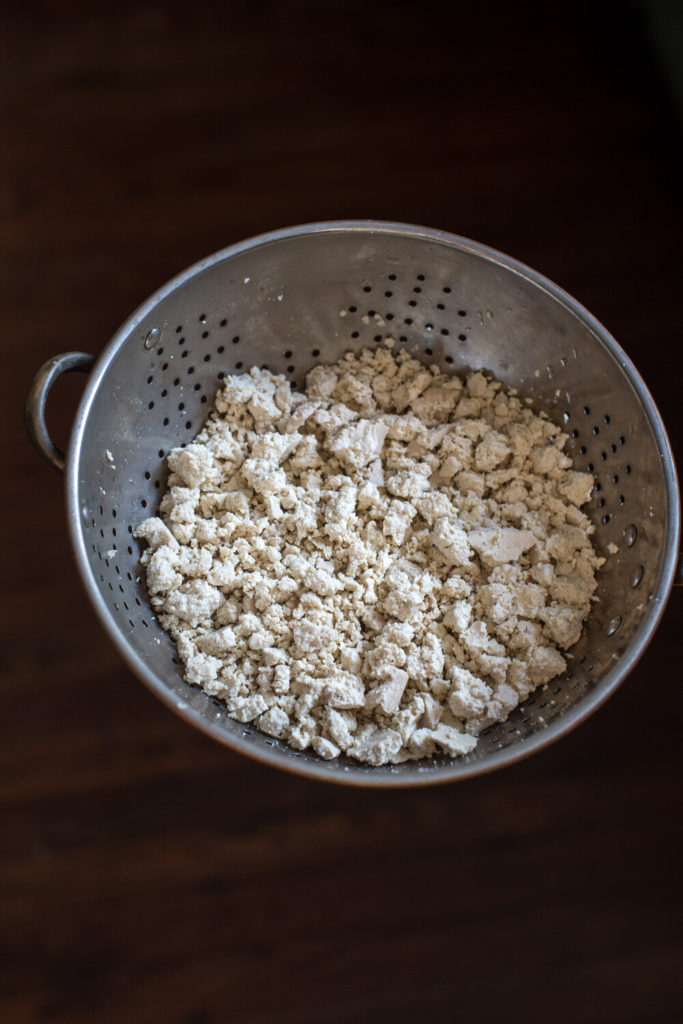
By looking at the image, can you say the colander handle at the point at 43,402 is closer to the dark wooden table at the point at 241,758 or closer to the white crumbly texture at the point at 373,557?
the white crumbly texture at the point at 373,557

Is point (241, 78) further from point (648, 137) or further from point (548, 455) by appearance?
point (548, 455)

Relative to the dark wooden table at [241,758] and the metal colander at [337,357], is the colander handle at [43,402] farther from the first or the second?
the dark wooden table at [241,758]

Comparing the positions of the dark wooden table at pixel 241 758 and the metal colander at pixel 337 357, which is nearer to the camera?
the metal colander at pixel 337 357

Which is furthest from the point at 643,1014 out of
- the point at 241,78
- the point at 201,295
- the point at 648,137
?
the point at 241,78

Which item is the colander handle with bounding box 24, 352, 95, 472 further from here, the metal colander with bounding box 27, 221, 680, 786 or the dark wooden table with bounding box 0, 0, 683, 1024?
the dark wooden table with bounding box 0, 0, 683, 1024

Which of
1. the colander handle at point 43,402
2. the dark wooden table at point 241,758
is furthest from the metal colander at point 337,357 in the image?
the dark wooden table at point 241,758

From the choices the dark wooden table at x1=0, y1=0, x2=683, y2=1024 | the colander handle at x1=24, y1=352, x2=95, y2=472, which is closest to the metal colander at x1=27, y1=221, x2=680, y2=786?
the colander handle at x1=24, y1=352, x2=95, y2=472

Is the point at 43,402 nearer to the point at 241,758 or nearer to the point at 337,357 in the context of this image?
the point at 337,357

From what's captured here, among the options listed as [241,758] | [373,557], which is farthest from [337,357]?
[241,758]
